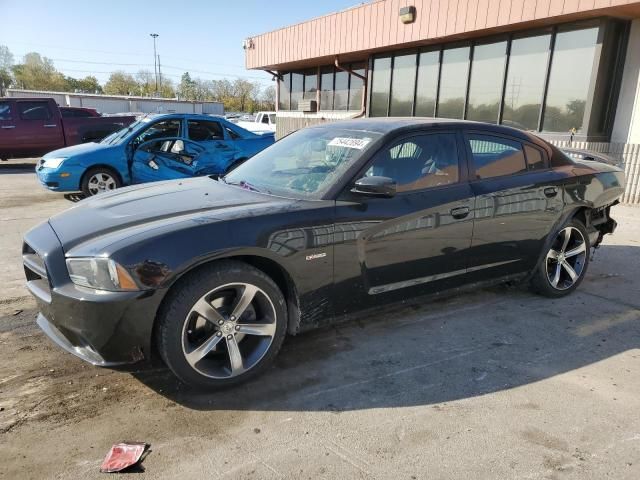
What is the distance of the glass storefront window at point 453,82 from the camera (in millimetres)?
11945

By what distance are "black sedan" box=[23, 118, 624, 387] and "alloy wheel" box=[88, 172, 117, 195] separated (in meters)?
5.29

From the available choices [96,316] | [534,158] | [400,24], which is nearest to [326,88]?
[400,24]

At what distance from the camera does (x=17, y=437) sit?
8.18 ft

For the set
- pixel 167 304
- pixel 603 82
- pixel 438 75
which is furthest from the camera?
pixel 438 75

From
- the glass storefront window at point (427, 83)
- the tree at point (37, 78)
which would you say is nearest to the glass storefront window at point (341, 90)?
the glass storefront window at point (427, 83)

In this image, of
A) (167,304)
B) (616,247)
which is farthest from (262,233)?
(616,247)

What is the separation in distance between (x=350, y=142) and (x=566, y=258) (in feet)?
8.16

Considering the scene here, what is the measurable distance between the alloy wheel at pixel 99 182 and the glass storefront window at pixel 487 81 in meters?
8.16

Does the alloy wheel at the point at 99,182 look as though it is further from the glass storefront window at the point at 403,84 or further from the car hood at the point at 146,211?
the glass storefront window at the point at 403,84

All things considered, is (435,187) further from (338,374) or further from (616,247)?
(616,247)

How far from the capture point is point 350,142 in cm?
360

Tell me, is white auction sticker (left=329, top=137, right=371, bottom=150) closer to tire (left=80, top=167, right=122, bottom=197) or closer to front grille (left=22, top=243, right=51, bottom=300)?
front grille (left=22, top=243, right=51, bottom=300)

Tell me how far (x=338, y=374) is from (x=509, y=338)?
1456 mm

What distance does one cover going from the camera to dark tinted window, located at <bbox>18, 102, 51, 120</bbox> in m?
13.5
